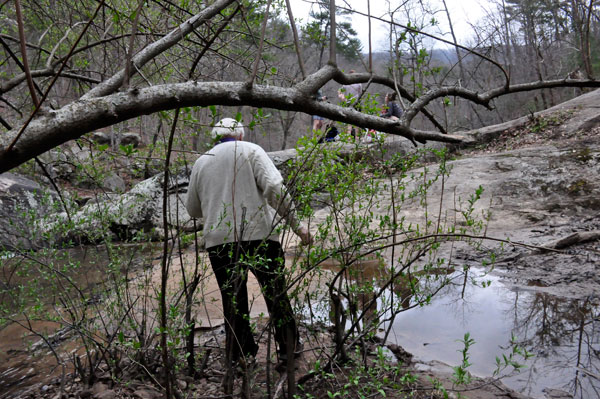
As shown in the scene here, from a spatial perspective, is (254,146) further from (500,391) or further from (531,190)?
(531,190)

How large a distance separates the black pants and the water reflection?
4.63 ft

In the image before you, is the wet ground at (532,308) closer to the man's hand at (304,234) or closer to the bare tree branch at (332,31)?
the man's hand at (304,234)

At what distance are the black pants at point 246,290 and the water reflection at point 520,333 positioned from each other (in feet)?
4.63

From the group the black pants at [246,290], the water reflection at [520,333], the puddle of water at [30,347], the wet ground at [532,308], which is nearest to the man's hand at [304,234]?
the black pants at [246,290]

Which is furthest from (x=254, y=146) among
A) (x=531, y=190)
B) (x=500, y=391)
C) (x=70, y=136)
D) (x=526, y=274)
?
(x=531, y=190)

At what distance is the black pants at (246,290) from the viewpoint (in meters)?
2.50

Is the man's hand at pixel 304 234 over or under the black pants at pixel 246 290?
over

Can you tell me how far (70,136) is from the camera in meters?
1.45

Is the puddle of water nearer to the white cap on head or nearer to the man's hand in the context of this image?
the white cap on head

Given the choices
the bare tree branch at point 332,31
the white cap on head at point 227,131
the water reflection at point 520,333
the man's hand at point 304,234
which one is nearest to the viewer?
the bare tree branch at point 332,31

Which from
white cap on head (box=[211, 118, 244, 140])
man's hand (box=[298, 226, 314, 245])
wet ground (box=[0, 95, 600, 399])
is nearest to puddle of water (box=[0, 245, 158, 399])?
wet ground (box=[0, 95, 600, 399])

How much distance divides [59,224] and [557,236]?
6146mm

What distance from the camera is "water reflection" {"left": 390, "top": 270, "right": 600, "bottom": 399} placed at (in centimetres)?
303

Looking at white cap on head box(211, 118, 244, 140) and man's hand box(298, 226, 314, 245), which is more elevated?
white cap on head box(211, 118, 244, 140)
